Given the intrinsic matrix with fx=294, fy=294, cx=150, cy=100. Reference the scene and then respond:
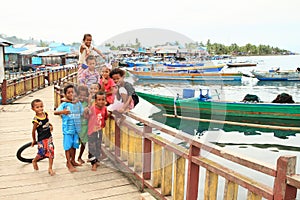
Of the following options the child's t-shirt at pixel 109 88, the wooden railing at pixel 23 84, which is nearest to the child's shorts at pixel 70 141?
the child's t-shirt at pixel 109 88

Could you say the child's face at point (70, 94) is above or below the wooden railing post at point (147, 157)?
above

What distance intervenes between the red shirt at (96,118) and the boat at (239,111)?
9.85 metres

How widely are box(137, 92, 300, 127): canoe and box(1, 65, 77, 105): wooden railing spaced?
6978 mm

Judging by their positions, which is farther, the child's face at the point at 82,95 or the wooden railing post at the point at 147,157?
the child's face at the point at 82,95

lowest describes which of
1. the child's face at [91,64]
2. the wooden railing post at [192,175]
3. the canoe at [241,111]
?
the canoe at [241,111]

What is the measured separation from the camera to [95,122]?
13.2 feet

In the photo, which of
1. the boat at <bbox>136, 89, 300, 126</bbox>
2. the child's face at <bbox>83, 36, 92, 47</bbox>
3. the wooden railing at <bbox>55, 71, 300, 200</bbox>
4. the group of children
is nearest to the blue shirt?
the group of children

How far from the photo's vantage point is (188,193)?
2654 millimetres

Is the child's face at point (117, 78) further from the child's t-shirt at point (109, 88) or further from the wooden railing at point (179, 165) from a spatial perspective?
the wooden railing at point (179, 165)

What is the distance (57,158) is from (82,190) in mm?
1363

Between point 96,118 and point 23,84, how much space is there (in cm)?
983

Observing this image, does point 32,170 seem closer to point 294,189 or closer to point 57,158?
point 57,158

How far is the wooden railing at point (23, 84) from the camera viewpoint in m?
10.6

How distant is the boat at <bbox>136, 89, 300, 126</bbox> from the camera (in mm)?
13641
